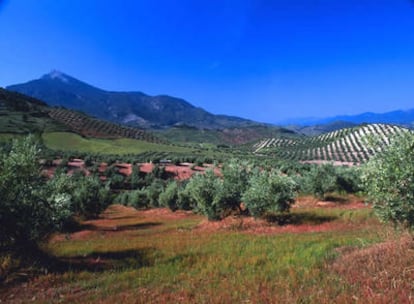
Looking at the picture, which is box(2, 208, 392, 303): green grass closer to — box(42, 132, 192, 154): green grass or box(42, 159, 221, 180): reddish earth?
box(42, 159, 221, 180): reddish earth

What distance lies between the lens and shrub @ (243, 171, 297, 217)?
26438 millimetres

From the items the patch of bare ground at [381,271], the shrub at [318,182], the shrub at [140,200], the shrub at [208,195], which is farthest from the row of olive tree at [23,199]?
the shrub at [140,200]

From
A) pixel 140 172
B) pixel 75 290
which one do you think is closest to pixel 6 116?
pixel 140 172

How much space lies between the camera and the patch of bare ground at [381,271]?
8.24 metres

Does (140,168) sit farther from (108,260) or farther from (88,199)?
(108,260)

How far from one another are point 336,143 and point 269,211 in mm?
171461

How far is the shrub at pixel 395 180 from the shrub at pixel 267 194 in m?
14.0

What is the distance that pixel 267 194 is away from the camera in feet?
86.1

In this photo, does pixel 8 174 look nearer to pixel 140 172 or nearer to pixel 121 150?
pixel 140 172

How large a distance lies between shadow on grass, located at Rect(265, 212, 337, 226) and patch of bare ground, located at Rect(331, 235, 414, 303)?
12.6 metres

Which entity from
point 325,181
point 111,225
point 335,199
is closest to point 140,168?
point 111,225

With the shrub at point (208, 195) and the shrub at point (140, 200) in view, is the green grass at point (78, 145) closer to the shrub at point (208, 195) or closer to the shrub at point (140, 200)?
the shrub at point (140, 200)

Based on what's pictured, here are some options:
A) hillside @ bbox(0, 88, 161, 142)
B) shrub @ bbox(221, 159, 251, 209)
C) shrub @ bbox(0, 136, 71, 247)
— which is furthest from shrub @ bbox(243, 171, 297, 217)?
hillside @ bbox(0, 88, 161, 142)

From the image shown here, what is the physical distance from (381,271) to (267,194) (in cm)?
1626
